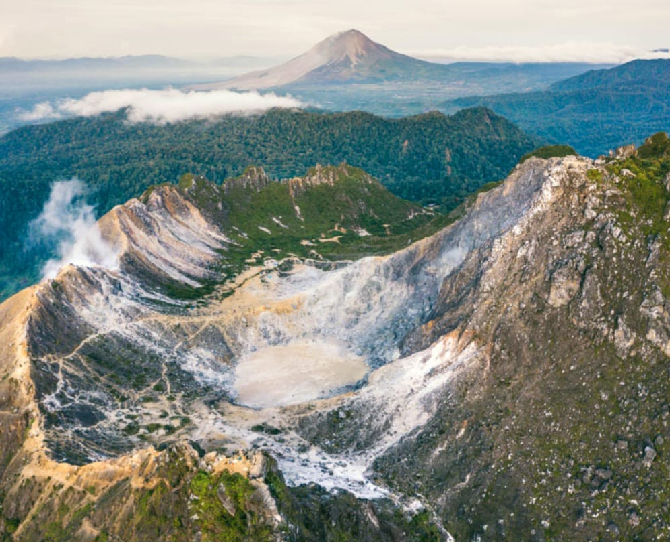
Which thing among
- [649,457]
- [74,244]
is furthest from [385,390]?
[74,244]

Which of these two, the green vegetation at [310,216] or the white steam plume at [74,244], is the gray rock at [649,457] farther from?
the white steam plume at [74,244]

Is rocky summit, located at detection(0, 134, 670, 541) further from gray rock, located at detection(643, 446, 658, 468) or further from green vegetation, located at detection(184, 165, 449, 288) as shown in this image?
green vegetation, located at detection(184, 165, 449, 288)

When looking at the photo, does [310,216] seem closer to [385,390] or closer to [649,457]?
[385,390]

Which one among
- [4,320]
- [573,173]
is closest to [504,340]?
[573,173]

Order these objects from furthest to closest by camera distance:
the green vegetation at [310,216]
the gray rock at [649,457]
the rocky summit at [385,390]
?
the green vegetation at [310,216] → the gray rock at [649,457] → the rocky summit at [385,390]

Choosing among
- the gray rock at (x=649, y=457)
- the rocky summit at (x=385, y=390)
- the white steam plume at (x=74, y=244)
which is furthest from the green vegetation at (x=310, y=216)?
the gray rock at (x=649, y=457)

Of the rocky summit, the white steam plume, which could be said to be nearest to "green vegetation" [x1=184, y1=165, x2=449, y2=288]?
the white steam plume

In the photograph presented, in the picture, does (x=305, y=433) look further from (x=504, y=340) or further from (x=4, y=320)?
(x=4, y=320)

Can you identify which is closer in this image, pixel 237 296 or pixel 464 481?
pixel 464 481

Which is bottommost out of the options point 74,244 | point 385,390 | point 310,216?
point 385,390
